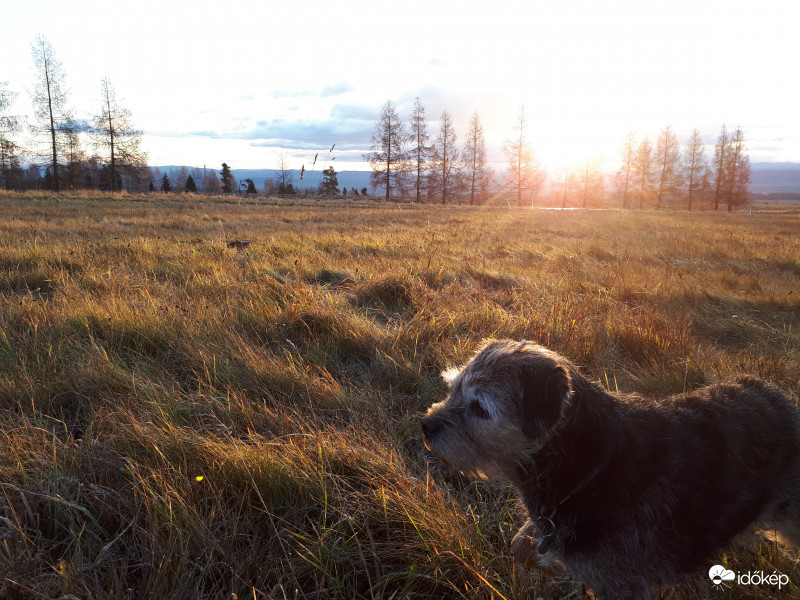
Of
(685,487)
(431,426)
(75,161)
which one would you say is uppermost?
(75,161)

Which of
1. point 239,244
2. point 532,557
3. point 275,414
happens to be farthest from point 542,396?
point 239,244

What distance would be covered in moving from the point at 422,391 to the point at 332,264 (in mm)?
5381

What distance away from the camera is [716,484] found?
6.23 ft

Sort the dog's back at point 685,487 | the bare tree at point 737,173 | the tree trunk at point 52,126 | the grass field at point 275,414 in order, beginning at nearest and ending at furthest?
the dog's back at point 685,487 → the grass field at point 275,414 → the tree trunk at point 52,126 → the bare tree at point 737,173

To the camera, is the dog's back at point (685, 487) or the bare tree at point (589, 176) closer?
the dog's back at point (685, 487)

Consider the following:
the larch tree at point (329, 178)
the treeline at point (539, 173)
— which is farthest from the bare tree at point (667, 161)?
the larch tree at point (329, 178)

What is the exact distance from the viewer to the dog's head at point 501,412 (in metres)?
1.94

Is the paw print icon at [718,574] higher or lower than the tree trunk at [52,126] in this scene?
lower

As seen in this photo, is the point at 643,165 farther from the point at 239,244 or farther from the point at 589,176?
the point at 239,244

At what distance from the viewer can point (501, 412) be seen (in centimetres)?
A: 207

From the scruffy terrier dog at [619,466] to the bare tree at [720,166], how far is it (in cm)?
8067

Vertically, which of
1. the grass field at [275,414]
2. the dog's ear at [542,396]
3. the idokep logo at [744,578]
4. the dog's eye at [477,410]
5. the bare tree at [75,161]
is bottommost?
the idokep logo at [744,578]

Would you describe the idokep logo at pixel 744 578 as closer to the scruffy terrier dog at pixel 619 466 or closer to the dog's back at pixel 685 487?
the scruffy terrier dog at pixel 619 466

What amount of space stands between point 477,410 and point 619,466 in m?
0.70
